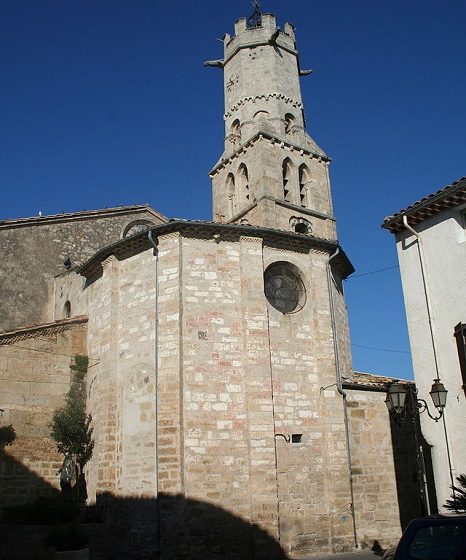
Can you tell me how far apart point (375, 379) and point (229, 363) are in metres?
5.44

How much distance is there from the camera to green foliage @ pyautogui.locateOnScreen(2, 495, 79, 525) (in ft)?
44.4

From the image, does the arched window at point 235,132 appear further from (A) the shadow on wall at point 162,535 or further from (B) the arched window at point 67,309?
(A) the shadow on wall at point 162,535

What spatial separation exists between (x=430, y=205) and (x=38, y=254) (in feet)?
45.9

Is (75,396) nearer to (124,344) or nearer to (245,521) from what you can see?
(124,344)

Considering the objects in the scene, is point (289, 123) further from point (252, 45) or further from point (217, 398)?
point (217, 398)

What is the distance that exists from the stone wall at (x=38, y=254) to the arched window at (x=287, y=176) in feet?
22.6

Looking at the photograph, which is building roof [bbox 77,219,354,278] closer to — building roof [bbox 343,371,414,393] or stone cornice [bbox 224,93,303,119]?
building roof [bbox 343,371,414,393]

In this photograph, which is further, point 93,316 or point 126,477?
point 93,316

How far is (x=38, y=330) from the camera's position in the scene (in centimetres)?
1612

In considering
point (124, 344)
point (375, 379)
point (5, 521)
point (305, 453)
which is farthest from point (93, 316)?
point (375, 379)

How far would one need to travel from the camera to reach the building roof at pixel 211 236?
14961 millimetres

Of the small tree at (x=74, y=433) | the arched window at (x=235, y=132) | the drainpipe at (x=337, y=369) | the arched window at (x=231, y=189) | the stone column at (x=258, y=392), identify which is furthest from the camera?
the arched window at (x=235, y=132)

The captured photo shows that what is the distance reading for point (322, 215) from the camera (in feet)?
69.3

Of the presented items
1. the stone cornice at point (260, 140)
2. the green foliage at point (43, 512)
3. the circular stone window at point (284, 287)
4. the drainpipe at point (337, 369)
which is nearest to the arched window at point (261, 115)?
the stone cornice at point (260, 140)
